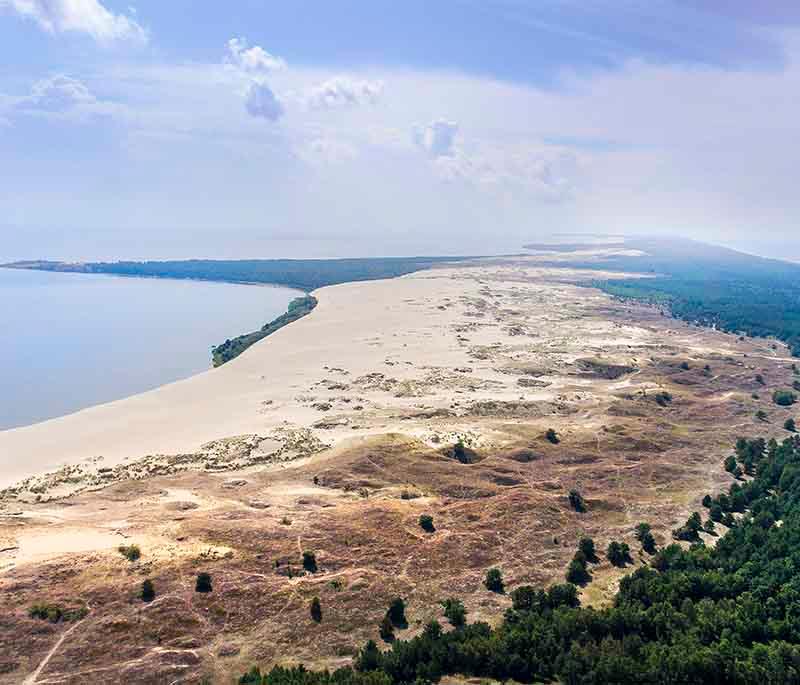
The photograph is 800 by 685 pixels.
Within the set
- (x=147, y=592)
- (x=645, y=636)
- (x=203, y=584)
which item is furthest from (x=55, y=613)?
(x=645, y=636)

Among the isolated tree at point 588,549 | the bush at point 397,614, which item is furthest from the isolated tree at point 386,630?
the isolated tree at point 588,549

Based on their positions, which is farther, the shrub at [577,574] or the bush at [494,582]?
the shrub at [577,574]

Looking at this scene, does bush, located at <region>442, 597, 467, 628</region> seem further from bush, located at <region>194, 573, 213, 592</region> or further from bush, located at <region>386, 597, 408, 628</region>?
bush, located at <region>194, 573, 213, 592</region>

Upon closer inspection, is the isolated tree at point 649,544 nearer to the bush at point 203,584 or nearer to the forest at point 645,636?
the forest at point 645,636

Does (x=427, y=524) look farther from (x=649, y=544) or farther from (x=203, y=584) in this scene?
(x=203, y=584)

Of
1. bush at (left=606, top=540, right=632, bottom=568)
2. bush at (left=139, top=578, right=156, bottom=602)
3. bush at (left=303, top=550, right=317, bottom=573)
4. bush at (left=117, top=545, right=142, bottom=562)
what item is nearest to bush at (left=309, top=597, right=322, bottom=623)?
bush at (left=303, top=550, right=317, bottom=573)

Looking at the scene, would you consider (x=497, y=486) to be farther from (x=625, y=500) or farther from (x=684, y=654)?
(x=684, y=654)

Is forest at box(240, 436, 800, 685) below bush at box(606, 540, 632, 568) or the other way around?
the other way around
